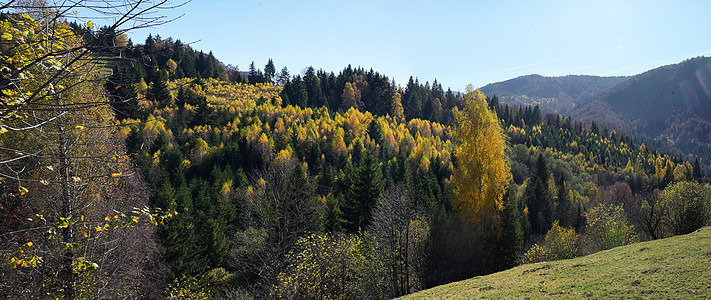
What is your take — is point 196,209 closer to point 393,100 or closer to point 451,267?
point 451,267

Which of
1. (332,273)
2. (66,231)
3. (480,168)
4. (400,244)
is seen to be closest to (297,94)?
(400,244)

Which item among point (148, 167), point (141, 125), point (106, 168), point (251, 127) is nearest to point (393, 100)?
point (251, 127)

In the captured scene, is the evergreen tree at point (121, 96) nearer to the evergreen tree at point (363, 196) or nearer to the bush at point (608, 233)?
the evergreen tree at point (363, 196)

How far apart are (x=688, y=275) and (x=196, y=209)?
41.7 m

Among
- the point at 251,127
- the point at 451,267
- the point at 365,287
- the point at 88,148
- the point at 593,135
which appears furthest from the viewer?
the point at 593,135

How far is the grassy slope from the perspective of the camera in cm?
921

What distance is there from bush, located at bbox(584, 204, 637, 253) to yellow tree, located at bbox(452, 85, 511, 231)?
13.9 meters

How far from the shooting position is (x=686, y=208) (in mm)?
24859

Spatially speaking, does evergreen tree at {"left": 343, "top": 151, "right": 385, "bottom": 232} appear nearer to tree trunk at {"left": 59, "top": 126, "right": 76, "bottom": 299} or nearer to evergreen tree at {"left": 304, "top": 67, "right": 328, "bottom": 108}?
tree trunk at {"left": 59, "top": 126, "right": 76, "bottom": 299}

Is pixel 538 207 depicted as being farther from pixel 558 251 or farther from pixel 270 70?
pixel 270 70

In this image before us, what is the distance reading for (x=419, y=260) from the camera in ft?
73.3

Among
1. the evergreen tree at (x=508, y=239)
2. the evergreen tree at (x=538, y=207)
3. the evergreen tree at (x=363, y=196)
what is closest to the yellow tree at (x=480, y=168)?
the evergreen tree at (x=508, y=239)

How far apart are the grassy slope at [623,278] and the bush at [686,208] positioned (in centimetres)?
1319

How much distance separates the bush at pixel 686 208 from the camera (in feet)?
79.9
